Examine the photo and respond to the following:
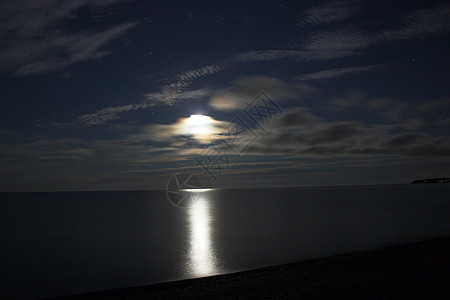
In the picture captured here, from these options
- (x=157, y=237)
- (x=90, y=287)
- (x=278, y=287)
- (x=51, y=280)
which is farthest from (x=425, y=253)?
(x=157, y=237)

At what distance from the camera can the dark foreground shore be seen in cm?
1209

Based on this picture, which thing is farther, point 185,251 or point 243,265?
point 185,251

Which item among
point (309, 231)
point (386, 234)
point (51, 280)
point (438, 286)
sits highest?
point (309, 231)

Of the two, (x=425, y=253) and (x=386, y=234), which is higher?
(x=386, y=234)

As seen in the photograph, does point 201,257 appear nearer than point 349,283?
No

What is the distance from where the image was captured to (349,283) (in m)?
13.5

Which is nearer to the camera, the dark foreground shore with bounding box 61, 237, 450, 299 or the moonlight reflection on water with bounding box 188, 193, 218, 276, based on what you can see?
the dark foreground shore with bounding box 61, 237, 450, 299

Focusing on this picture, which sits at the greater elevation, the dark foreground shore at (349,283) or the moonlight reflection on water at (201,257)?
the moonlight reflection on water at (201,257)

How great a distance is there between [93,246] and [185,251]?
1345 cm

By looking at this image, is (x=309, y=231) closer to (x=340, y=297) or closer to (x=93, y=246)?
(x=93, y=246)

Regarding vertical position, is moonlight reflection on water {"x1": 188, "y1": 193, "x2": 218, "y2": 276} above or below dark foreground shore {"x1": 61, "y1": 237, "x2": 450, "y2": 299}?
above

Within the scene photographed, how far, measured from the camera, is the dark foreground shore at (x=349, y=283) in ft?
39.6

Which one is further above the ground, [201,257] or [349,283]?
[201,257]

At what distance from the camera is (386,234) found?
136 ft
